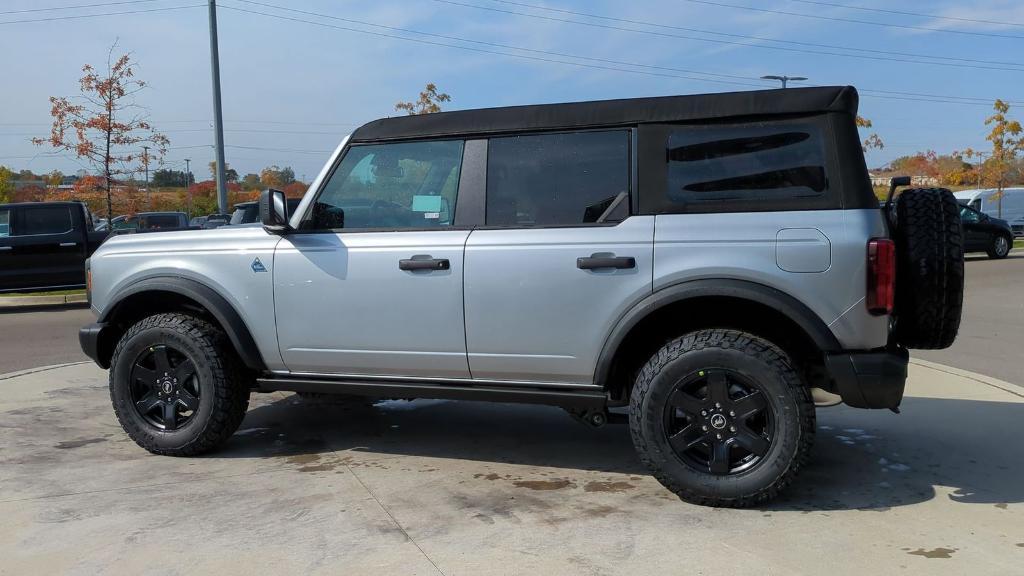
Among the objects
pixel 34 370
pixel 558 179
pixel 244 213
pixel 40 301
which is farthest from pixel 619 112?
pixel 244 213

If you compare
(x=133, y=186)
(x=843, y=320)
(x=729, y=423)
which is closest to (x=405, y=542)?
(x=729, y=423)

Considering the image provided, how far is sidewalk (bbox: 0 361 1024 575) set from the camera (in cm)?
352

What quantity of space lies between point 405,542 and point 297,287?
174 centimetres

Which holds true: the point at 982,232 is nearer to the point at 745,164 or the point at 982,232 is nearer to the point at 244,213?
the point at 244,213

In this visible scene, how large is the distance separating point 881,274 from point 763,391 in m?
0.74

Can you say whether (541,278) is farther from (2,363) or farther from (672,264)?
(2,363)

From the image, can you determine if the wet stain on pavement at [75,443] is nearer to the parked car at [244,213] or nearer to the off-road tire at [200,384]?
the off-road tire at [200,384]

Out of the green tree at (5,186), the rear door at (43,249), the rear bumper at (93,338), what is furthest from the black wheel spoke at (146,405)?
the green tree at (5,186)

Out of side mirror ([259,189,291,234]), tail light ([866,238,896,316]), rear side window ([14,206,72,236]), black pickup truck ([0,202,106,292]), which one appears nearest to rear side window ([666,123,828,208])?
tail light ([866,238,896,316])

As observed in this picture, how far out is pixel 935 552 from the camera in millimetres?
3529

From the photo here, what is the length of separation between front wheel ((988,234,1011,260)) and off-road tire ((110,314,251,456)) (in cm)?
2343

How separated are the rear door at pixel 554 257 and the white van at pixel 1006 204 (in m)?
35.8

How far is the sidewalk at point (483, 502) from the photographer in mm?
3516

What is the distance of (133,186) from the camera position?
22016 mm
